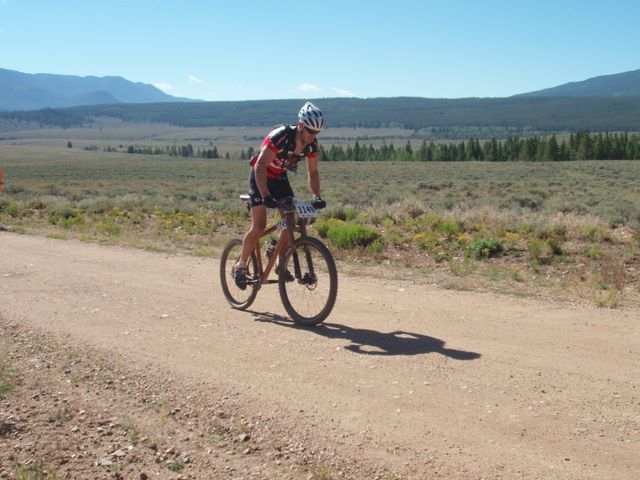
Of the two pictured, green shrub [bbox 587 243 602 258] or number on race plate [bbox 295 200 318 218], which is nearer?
number on race plate [bbox 295 200 318 218]

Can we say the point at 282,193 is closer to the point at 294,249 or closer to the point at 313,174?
the point at 313,174

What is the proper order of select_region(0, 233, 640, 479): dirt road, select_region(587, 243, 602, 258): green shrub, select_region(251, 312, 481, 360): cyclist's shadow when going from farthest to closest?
select_region(587, 243, 602, 258): green shrub, select_region(251, 312, 481, 360): cyclist's shadow, select_region(0, 233, 640, 479): dirt road

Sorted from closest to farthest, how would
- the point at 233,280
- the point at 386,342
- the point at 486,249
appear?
the point at 386,342 < the point at 233,280 < the point at 486,249

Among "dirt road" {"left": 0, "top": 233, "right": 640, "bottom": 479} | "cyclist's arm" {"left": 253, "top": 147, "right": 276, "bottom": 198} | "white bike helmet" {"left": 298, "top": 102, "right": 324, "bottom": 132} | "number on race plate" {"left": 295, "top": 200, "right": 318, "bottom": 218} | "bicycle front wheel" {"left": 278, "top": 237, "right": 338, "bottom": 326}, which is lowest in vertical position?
"dirt road" {"left": 0, "top": 233, "right": 640, "bottom": 479}

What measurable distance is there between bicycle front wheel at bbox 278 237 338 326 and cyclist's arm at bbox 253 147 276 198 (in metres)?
0.61

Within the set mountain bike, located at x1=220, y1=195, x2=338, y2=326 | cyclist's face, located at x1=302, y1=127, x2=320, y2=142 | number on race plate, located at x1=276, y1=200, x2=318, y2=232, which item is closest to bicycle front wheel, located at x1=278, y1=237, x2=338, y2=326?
mountain bike, located at x1=220, y1=195, x2=338, y2=326

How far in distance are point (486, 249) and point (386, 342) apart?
552cm

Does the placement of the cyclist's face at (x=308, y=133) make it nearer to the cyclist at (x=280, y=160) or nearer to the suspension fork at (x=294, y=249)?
the cyclist at (x=280, y=160)

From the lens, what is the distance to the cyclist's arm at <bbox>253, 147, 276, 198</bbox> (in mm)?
6527

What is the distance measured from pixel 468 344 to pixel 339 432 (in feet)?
6.73

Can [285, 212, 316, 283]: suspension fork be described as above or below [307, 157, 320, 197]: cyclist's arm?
below

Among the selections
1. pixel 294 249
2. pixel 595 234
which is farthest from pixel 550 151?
pixel 294 249

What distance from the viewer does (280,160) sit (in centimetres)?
669

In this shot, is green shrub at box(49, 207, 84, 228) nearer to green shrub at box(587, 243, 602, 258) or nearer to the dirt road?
the dirt road
